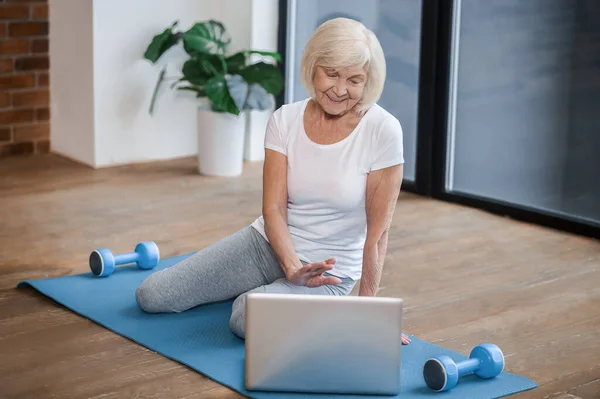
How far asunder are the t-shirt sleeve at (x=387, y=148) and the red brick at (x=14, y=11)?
265 centimetres

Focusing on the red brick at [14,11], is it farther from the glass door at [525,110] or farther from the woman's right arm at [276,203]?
the woman's right arm at [276,203]

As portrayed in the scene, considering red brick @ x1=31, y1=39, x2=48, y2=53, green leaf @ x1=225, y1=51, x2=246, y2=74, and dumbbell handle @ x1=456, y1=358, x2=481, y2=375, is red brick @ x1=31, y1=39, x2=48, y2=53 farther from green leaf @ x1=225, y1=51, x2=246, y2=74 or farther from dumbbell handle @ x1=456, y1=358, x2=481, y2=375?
dumbbell handle @ x1=456, y1=358, x2=481, y2=375

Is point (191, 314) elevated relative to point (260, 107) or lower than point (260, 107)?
lower

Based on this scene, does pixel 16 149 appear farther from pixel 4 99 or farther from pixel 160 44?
pixel 160 44

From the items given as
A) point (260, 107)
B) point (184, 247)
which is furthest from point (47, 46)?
point (184, 247)

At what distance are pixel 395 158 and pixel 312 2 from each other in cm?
239

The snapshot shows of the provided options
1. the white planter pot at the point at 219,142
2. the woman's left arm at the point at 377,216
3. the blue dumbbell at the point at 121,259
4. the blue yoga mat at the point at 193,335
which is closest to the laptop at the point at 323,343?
the blue yoga mat at the point at 193,335

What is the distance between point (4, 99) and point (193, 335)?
245 centimetres

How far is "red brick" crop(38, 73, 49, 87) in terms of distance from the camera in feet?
15.8

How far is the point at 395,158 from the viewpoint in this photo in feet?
8.44

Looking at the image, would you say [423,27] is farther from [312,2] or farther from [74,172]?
[74,172]

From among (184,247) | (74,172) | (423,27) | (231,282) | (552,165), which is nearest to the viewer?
(231,282)

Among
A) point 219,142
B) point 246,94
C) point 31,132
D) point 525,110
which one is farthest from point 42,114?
point 525,110

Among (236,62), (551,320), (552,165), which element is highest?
(236,62)
